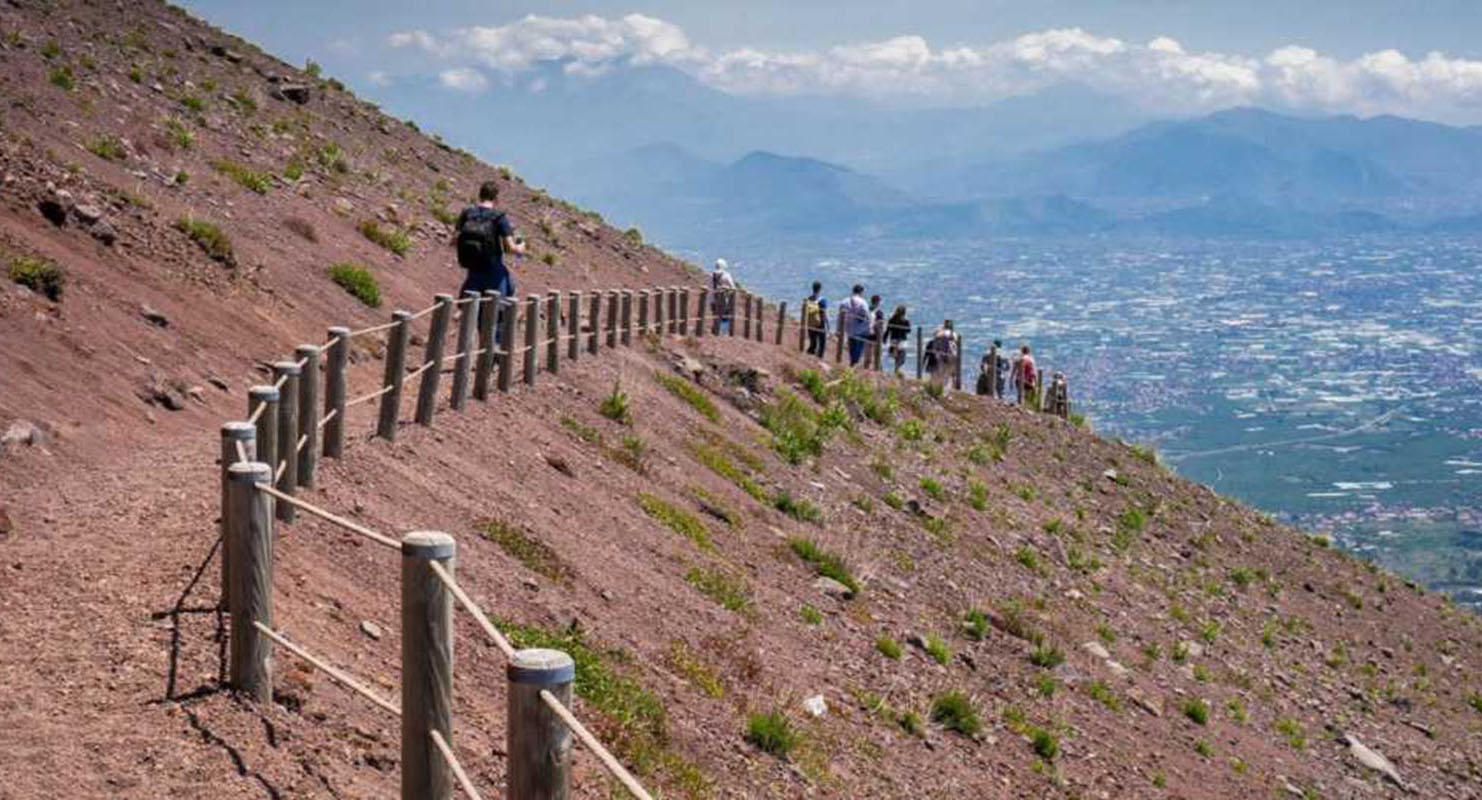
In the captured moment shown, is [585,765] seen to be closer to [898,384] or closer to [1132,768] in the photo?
[1132,768]

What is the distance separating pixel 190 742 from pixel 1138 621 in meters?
17.3

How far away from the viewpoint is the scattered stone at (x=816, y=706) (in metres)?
13.1

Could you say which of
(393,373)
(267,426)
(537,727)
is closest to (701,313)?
(393,373)

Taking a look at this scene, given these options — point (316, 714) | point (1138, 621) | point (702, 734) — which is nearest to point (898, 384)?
point (1138, 621)

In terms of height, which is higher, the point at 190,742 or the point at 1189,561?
the point at 190,742

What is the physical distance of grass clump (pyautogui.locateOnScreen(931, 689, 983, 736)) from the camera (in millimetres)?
14625

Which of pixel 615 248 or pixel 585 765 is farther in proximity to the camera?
pixel 615 248

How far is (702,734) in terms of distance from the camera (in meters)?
11.2

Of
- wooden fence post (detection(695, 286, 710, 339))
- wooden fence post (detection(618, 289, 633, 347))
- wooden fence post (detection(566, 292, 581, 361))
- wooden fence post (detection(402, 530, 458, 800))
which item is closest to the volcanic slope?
wooden fence post (detection(566, 292, 581, 361))

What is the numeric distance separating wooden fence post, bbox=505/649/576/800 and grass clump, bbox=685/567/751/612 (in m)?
9.59

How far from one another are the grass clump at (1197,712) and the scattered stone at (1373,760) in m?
2.38

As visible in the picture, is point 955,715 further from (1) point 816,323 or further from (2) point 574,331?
(1) point 816,323

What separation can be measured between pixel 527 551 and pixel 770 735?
8.64ft

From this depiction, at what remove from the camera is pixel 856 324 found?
116ft
